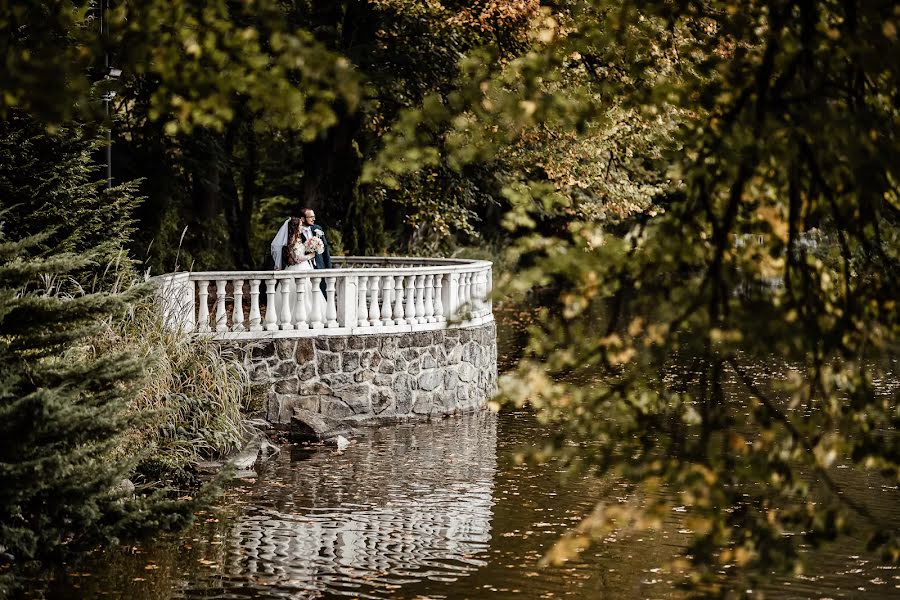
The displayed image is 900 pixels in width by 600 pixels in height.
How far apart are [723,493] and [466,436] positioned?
1132cm

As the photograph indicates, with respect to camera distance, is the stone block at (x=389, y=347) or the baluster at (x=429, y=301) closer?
the stone block at (x=389, y=347)

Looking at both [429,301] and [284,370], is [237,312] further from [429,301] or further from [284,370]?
[429,301]

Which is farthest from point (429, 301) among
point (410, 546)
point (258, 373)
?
point (410, 546)

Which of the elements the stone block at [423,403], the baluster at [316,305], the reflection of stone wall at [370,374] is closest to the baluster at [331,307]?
the baluster at [316,305]

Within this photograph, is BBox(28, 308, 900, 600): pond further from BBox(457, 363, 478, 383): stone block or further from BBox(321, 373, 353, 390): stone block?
BBox(457, 363, 478, 383): stone block

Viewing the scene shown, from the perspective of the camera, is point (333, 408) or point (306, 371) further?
point (333, 408)

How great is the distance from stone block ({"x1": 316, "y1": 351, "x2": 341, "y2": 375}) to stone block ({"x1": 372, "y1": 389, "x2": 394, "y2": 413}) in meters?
0.68

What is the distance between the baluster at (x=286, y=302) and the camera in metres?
15.6

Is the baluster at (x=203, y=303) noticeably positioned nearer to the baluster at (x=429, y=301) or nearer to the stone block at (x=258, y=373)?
the stone block at (x=258, y=373)

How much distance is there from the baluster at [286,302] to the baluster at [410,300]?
1758 mm

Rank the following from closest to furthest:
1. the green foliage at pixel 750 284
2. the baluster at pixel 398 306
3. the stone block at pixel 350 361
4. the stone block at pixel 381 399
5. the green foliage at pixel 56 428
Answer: the green foliage at pixel 750 284
the green foliage at pixel 56 428
the stone block at pixel 350 361
the stone block at pixel 381 399
the baluster at pixel 398 306

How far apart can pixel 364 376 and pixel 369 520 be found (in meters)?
5.48

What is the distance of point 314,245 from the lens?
679 inches

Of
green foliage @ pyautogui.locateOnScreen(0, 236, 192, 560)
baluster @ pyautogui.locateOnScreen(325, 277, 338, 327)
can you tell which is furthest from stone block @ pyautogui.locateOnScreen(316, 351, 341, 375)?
green foliage @ pyautogui.locateOnScreen(0, 236, 192, 560)
